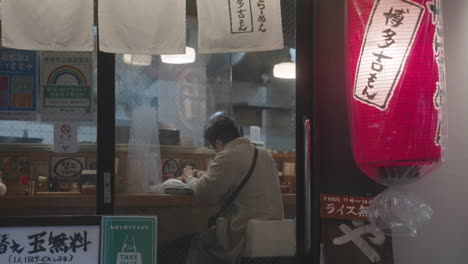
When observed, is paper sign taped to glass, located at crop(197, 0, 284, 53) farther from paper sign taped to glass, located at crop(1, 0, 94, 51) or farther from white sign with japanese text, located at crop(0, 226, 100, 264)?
white sign with japanese text, located at crop(0, 226, 100, 264)

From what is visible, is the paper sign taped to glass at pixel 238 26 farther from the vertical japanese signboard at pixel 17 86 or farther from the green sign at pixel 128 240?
the vertical japanese signboard at pixel 17 86

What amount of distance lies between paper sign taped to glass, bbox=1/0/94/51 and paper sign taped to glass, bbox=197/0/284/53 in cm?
99

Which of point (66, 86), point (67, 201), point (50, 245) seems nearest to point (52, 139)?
point (66, 86)

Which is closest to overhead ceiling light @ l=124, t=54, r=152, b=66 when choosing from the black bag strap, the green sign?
the black bag strap

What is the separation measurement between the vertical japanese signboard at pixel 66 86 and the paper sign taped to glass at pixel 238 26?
1225mm

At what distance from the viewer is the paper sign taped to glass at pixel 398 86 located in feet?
11.2

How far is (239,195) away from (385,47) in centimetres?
218

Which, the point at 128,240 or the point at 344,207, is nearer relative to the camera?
the point at 128,240

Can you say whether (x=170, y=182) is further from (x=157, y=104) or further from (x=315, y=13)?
(x=315, y=13)

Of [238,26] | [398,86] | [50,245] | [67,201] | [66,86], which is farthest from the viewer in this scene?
[67,201]

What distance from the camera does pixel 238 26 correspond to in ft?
14.5

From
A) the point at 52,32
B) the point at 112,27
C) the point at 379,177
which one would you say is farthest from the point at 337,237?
the point at 52,32

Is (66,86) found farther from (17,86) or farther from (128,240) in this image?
(128,240)

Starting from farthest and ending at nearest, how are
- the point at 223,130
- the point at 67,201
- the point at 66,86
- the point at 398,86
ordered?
the point at 223,130 < the point at 67,201 < the point at 66,86 < the point at 398,86
